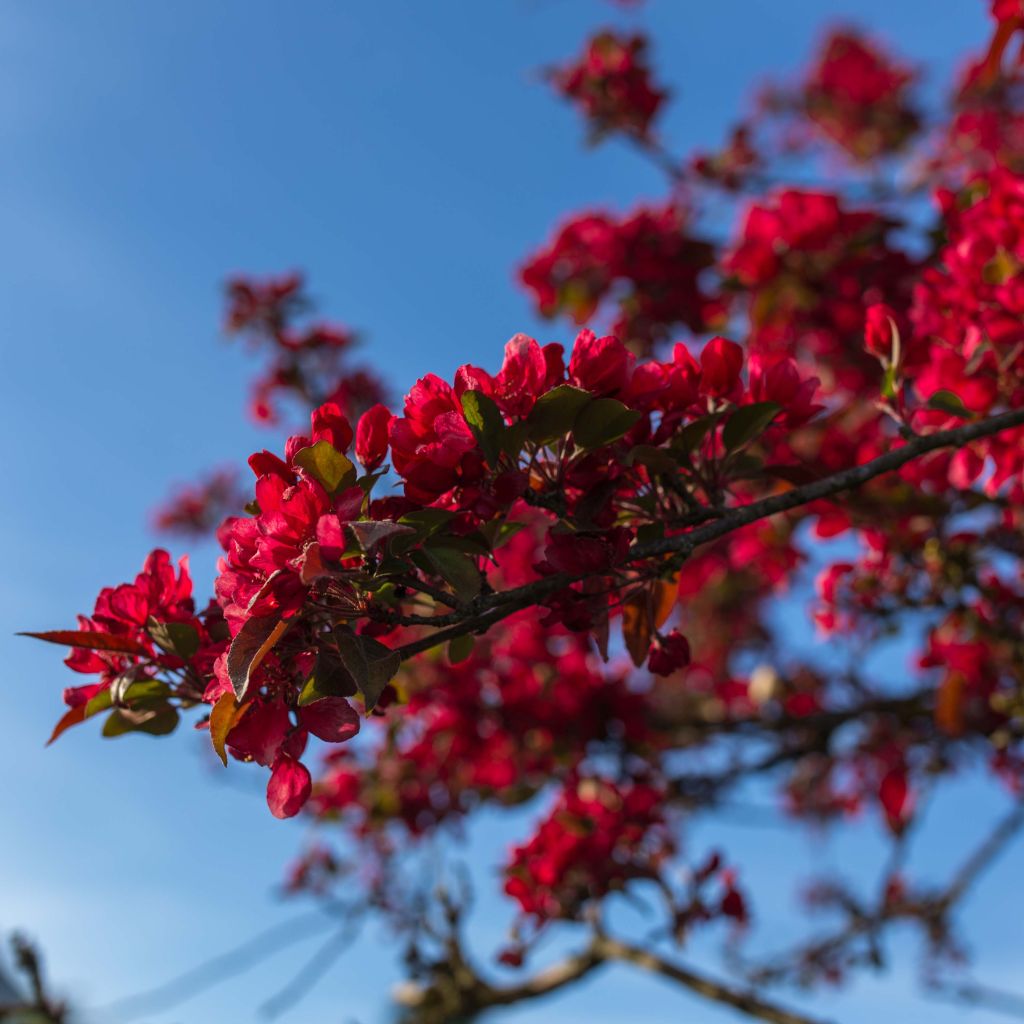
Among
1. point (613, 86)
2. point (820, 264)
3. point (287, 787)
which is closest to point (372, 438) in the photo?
point (287, 787)

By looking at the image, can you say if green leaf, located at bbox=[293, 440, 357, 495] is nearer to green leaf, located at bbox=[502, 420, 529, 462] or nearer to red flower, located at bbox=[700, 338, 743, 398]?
green leaf, located at bbox=[502, 420, 529, 462]

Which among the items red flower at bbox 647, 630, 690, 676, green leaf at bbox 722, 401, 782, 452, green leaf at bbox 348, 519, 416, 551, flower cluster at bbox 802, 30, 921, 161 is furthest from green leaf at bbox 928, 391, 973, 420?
flower cluster at bbox 802, 30, 921, 161

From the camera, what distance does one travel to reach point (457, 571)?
1.00 metres

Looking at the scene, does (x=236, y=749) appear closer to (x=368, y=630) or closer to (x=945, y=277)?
(x=368, y=630)

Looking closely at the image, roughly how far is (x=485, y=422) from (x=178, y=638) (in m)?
0.43

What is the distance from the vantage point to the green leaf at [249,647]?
0.89m

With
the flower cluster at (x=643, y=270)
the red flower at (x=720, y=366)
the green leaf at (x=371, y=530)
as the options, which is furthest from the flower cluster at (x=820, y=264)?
the green leaf at (x=371, y=530)

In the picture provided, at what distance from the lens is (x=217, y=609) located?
45.8 inches

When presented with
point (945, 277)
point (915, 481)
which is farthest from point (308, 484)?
point (915, 481)

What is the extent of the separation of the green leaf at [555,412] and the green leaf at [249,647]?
346 mm

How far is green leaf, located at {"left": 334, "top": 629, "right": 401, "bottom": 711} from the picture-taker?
943 mm

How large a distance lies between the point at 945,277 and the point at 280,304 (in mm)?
2637

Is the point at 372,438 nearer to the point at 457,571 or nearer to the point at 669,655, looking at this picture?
the point at 457,571

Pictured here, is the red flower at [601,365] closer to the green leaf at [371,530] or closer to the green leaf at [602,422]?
the green leaf at [602,422]
